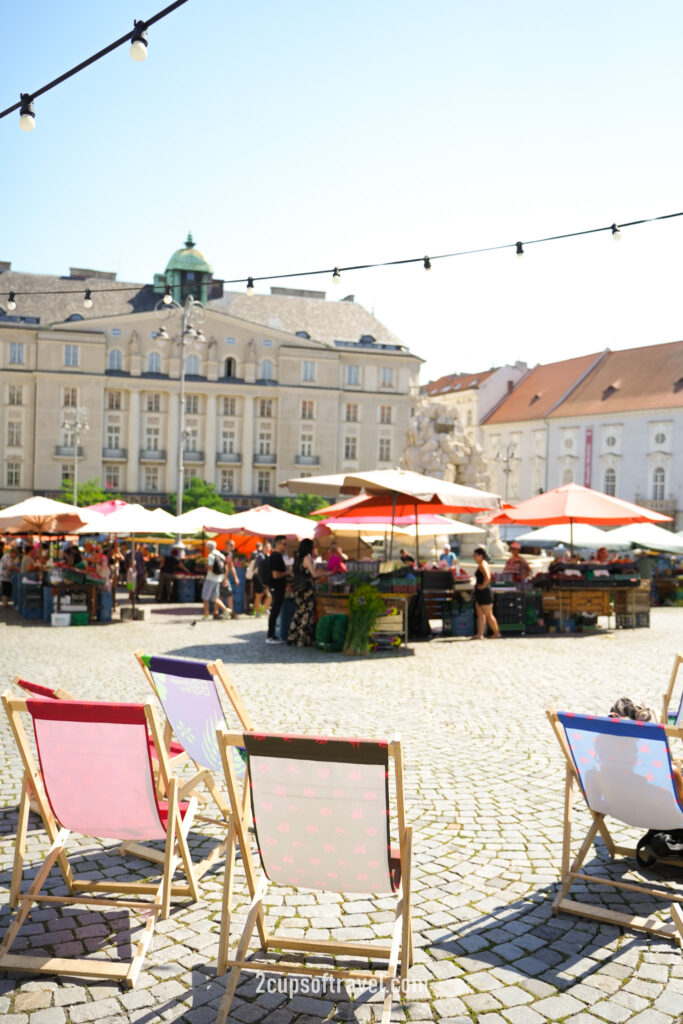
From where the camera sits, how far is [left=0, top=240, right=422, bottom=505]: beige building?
66625 mm

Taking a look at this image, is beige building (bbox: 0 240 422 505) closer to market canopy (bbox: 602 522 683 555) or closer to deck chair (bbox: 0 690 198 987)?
market canopy (bbox: 602 522 683 555)

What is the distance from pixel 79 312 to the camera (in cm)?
6806

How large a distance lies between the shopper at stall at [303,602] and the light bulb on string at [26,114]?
25.4 feet

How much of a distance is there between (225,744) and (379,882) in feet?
2.59

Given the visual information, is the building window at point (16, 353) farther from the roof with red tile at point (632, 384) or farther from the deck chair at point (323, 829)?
the deck chair at point (323, 829)

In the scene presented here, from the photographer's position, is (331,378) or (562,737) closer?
(562,737)

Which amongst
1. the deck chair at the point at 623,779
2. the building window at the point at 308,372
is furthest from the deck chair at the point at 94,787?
the building window at the point at 308,372

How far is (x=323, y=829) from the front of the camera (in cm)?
342

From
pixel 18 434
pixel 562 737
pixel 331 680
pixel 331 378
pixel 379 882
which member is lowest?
pixel 331 680

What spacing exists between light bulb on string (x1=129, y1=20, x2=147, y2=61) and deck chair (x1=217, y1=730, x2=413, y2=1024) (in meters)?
4.29

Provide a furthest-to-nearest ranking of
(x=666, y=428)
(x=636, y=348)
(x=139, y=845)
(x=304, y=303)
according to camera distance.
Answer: (x=304, y=303) < (x=636, y=348) < (x=666, y=428) < (x=139, y=845)

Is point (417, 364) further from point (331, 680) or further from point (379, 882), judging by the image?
point (379, 882)

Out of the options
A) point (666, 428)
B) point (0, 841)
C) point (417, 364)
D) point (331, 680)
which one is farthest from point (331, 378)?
point (0, 841)

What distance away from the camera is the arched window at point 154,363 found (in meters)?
68.9
